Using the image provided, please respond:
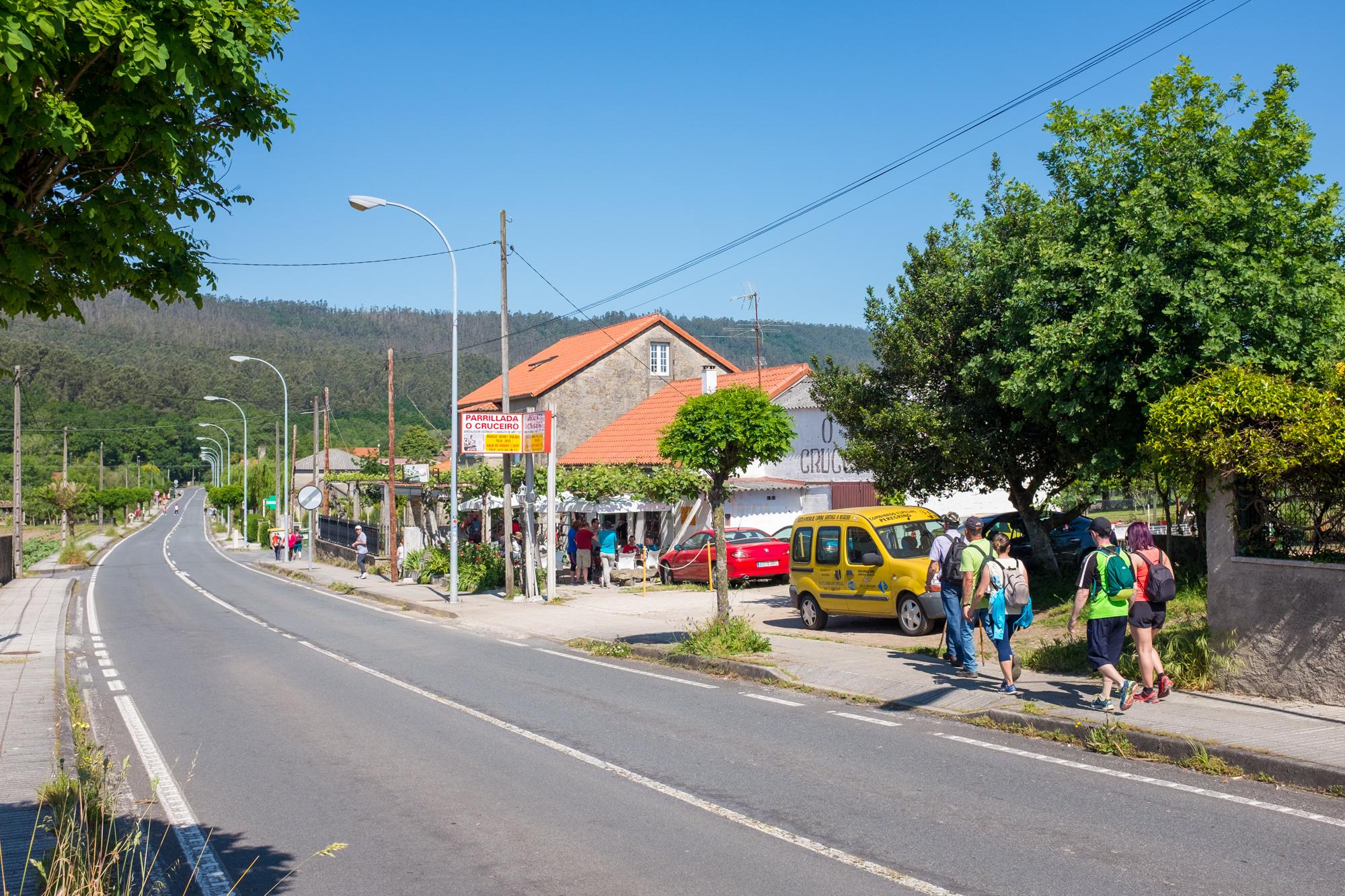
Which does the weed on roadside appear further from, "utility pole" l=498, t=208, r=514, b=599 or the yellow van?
"utility pole" l=498, t=208, r=514, b=599

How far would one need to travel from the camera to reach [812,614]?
16.9m

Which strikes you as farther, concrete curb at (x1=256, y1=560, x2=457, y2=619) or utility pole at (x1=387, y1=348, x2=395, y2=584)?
utility pole at (x1=387, y1=348, x2=395, y2=584)

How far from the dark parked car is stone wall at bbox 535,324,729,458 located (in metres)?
23.0

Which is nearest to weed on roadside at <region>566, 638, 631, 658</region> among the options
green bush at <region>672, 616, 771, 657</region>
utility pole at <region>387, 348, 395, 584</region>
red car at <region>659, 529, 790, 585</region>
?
green bush at <region>672, 616, 771, 657</region>

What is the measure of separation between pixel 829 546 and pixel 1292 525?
7.92 meters

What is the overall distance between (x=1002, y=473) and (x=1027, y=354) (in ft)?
13.8

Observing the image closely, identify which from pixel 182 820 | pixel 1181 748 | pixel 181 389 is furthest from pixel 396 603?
pixel 181 389

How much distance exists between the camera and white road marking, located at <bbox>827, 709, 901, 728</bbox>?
9.56 m

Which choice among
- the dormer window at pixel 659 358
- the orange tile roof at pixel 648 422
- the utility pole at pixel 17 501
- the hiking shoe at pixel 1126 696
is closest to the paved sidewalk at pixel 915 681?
the hiking shoe at pixel 1126 696

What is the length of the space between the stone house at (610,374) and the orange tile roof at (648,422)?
3.81 feet

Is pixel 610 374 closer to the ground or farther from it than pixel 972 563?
farther from it

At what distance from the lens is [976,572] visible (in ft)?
35.2

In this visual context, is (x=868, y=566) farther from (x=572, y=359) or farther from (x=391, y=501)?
(x=572, y=359)

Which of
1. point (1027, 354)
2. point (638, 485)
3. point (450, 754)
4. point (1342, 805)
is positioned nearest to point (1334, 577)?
point (1342, 805)
